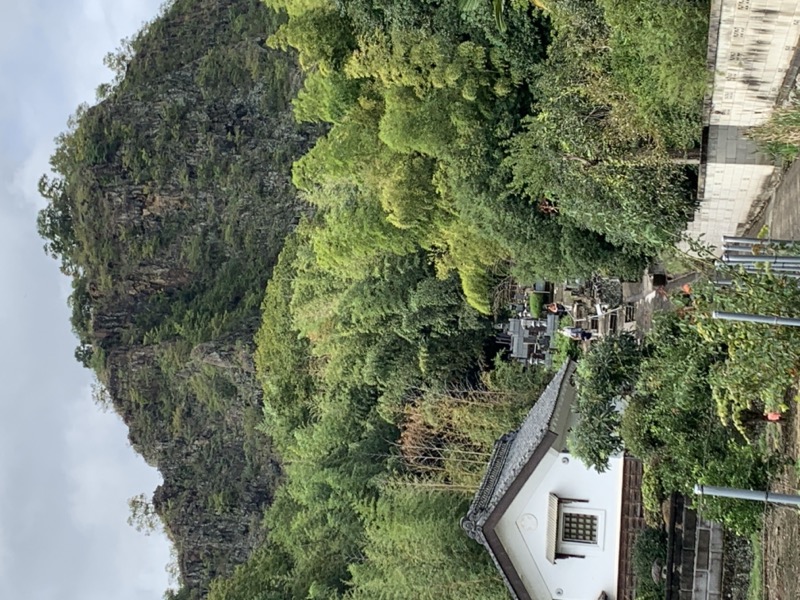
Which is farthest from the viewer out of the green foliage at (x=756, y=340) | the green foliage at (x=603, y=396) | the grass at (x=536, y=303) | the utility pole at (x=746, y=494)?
the grass at (x=536, y=303)

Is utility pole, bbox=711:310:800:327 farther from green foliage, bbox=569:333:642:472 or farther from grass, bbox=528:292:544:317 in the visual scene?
grass, bbox=528:292:544:317

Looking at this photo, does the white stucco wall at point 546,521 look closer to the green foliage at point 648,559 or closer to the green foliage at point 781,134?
the green foliage at point 648,559

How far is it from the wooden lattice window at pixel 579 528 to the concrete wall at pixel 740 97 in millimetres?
7210

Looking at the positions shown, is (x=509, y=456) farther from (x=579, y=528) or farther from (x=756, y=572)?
(x=756, y=572)

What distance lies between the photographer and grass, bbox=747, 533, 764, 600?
10.6 metres

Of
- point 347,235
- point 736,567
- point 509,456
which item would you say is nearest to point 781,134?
point 736,567

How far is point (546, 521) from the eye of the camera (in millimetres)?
17719

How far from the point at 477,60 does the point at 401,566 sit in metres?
13.7

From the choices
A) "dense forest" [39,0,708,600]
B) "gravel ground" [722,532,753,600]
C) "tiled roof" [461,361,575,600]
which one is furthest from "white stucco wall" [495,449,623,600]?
"gravel ground" [722,532,753,600]

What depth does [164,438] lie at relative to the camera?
122ft

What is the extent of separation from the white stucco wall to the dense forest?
2.69 metres

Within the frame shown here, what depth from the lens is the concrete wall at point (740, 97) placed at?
10.3 m

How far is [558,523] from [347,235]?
9.41m

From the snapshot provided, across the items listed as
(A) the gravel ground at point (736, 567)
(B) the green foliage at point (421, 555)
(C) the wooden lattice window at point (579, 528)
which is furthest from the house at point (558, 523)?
(A) the gravel ground at point (736, 567)
